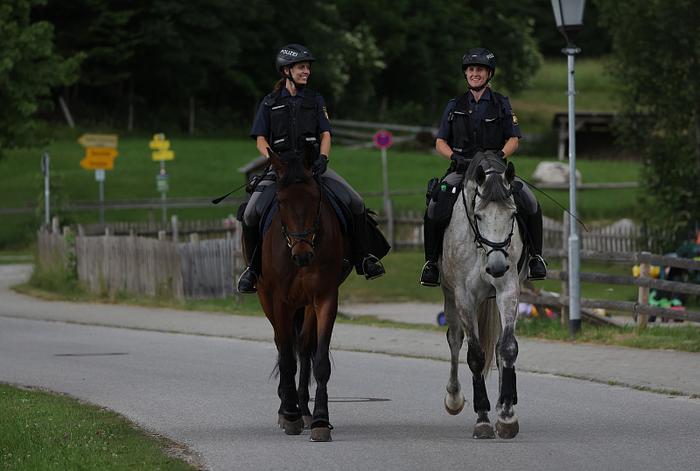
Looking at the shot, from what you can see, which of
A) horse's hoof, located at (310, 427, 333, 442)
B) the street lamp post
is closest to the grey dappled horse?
horse's hoof, located at (310, 427, 333, 442)

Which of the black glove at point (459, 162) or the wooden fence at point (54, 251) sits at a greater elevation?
the black glove at point (459, 162)

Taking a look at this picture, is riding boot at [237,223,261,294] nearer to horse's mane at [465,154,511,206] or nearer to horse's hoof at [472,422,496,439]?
horse's mane at [465,154,511,206]

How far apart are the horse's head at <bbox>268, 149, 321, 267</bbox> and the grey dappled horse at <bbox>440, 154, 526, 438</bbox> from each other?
1232 mm

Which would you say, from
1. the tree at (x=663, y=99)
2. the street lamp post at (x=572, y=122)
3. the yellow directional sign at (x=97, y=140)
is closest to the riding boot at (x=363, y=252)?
the street lamp post at (x=572, y=122)

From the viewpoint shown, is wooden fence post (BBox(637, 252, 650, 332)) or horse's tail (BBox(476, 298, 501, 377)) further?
wooden fence post (BBox(637, 252, 650, 332))

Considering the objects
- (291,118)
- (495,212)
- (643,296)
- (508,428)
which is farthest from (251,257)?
(643,296)

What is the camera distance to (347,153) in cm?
7775

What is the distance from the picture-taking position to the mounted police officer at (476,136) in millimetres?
13422

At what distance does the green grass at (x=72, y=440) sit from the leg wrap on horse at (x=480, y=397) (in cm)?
236

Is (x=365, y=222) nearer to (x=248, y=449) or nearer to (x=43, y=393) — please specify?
(x=248, y=449)

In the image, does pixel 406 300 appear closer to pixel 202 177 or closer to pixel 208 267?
pixel 208 267

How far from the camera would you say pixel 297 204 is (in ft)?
41.5

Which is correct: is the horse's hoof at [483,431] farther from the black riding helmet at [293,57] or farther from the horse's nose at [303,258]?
the black riding helmet at [293,57]

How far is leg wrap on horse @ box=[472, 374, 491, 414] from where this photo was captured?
12517 millimetres
